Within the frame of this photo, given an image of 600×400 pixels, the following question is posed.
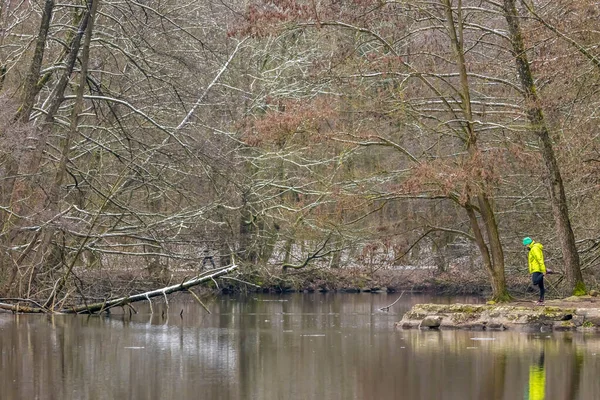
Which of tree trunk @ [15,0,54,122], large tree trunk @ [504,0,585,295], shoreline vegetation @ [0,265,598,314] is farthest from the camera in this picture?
tree trunk @ [15,0,54,122]

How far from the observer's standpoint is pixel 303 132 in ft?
92.2

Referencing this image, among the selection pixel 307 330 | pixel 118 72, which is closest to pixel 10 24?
pixel 118 72

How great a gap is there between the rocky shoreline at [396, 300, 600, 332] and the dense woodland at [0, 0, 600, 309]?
104 inches

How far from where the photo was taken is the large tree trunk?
26.5 m

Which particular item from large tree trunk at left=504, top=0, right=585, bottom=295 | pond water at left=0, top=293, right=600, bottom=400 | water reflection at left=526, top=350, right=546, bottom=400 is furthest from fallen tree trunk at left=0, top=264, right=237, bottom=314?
water reflection at left=526, top=350, right=546, bottom=400

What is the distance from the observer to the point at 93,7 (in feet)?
95.6

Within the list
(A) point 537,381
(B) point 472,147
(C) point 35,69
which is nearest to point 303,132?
(B) point 472,147

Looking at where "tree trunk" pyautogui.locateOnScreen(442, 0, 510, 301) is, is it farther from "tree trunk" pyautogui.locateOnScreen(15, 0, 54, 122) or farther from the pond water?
"tree trunk" pyautogui.locateOnScreen(15, 0, 54, 122)

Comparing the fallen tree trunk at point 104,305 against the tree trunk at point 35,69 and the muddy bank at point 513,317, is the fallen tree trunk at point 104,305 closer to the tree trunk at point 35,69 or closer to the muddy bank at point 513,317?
the tree trunk at point 35,69

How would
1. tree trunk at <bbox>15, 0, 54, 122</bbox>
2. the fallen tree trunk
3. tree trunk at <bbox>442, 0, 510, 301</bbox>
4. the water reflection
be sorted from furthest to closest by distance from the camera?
tree trunk at <bbox>15, 0, 54, 122</bbox>, the fallen tree trunk, tree trunk at <bbox>442, 0, 510, 301</bbox>, the water reflection

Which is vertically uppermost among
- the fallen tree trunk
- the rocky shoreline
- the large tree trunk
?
the large tree trunk

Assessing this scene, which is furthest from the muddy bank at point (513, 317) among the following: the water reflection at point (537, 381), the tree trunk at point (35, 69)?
the tree trunk at point (35, 69)

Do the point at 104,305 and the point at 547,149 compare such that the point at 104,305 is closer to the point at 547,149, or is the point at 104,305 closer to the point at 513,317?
the point at 513,317

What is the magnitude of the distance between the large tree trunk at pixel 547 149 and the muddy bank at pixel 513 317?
74.1 inches
